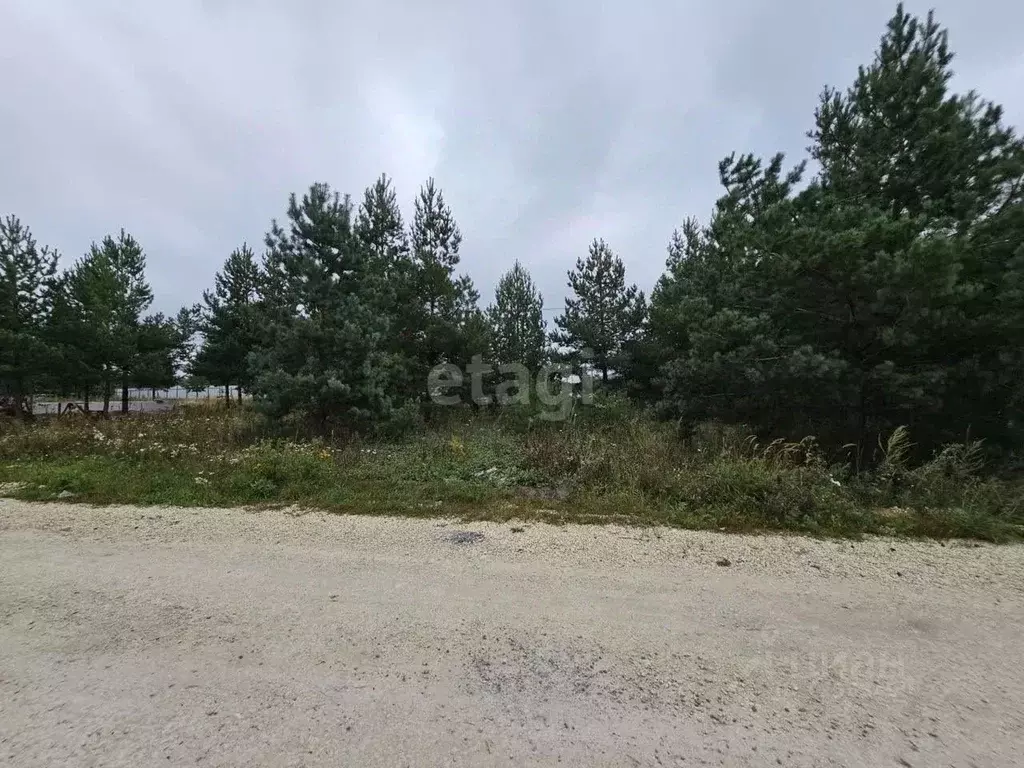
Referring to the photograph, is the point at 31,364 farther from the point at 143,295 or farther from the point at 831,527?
the point at 831,527

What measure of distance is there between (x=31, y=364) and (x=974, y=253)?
28741 millimetres

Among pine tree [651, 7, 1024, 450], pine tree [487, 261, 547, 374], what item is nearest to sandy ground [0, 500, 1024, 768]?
pine tree [651, 7, 1024, 450]

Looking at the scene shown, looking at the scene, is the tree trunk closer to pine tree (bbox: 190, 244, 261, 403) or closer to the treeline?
pine tree (bbox: 190, 244, 261, 403)

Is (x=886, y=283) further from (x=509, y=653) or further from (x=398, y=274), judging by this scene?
A: (x=398, y=274)

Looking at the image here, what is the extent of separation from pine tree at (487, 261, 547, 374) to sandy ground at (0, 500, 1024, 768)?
16857 millimetres

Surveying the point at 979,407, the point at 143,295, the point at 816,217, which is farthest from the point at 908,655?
the point at 143,295

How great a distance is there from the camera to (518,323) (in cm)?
2272

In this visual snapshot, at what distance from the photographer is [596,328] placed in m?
20.5

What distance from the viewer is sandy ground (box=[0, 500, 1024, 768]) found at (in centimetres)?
213

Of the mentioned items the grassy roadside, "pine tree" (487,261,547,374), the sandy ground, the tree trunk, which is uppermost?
"pine tree" (487,261,547,374)

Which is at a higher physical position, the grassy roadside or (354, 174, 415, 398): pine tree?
(354, 174, 415, 398): pine tree

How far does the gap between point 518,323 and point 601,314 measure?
4.18 m

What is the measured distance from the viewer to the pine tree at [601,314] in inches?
806

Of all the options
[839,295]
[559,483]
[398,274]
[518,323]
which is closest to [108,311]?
[398,274]
